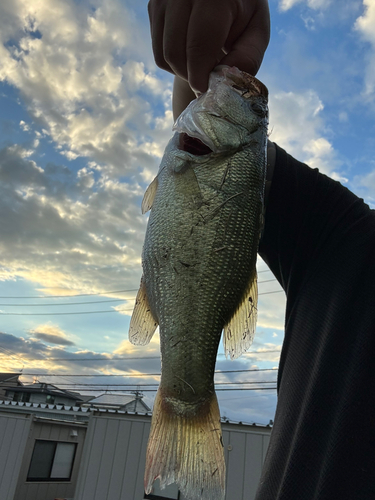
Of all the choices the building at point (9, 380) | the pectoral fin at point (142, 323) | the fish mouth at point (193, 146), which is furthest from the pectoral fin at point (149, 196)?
the building at point (9, 380)

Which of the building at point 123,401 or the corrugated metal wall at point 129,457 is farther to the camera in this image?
the building at point 123,401

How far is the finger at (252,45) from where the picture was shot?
170cm

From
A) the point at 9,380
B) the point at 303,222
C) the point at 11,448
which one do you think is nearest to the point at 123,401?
the point at 9,380

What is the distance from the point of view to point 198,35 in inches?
58.0

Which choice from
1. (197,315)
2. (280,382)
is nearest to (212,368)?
(197,315)

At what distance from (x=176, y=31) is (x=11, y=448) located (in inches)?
566

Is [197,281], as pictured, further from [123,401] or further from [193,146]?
[123,401]

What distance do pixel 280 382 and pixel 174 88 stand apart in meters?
1.84

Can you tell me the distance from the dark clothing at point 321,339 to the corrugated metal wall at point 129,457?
7860mm

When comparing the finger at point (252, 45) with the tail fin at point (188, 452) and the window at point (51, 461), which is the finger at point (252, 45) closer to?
the tail fin at point (188, 452)

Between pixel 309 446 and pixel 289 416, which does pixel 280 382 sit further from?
pixel 309 446

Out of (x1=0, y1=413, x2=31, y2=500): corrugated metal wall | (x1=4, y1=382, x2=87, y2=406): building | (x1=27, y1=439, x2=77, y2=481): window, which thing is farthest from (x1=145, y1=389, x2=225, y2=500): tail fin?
(x1=4, y1=382, x2=87, y2=406): building

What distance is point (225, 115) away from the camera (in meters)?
1.93

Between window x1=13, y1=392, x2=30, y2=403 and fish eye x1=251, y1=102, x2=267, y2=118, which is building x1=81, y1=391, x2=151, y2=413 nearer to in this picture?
window x1=13, y1=392, x2=30, y2=403
